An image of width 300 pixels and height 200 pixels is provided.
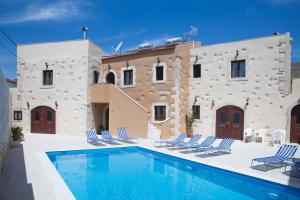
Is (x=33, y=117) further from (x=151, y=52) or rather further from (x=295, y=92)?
(x=295, y=92)

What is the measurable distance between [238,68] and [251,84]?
1.44 metres

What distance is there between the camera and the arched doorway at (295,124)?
14.8 m

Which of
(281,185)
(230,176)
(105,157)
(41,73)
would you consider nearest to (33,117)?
(41,73)

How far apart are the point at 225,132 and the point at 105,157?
909 centimetres

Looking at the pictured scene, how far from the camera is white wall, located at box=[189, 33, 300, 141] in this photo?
1500cm

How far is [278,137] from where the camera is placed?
48.2 feet

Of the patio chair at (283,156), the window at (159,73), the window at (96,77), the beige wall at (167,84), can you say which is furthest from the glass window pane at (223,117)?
the window at (96,77)

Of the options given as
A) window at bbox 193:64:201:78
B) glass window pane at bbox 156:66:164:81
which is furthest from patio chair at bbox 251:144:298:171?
glass window pane at bbox 156:66:164:81

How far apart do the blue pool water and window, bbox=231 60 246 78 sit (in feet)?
28.2

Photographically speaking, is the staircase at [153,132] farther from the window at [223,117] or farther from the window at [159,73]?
the window at [223,117]

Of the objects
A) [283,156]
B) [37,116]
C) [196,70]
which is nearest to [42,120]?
[37,116]

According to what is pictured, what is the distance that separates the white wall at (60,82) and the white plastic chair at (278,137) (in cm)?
1279

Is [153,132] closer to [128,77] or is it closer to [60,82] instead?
[128,77]

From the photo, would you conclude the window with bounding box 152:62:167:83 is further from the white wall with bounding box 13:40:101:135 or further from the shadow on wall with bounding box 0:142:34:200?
the shadow on wall with bounding box 0:142:34:200
